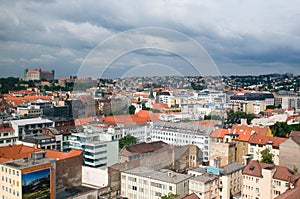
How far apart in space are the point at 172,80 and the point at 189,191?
3818mm

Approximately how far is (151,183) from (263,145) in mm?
5350

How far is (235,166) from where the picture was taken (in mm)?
8648

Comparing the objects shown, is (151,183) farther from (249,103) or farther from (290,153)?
(249,103)

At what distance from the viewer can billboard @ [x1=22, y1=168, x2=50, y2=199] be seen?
684 cm

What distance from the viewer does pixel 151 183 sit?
757 centimetres

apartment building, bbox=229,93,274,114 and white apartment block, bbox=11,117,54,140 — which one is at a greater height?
apartment building, bbox=229,93,274,114

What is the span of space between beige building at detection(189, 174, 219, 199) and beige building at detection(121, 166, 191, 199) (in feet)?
→ 0.50

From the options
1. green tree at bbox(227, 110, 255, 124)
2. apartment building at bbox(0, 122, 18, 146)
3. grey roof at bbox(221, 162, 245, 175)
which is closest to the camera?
grey roof at bbox(221, 162, 245, 175)

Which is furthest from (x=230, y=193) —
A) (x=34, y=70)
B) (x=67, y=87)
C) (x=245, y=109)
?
(x=34, y=70)

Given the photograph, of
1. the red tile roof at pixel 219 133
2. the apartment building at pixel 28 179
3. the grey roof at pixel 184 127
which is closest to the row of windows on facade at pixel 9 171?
the apartment building at pixel 28 179

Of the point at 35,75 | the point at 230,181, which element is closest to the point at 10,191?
the point at 230,181

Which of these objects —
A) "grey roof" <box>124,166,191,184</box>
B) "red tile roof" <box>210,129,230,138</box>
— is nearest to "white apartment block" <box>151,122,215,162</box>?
"red tile roof" <box>210,129,230,138</box>

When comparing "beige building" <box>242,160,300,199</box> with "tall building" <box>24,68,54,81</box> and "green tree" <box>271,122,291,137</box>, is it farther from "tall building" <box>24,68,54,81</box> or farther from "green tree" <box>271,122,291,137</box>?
"tall building" <box>24,68,54,81</box>

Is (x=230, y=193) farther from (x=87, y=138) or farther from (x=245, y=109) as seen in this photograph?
(x=245, y=109)
